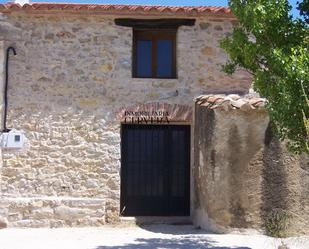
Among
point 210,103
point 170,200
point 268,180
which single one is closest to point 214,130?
point 210,103

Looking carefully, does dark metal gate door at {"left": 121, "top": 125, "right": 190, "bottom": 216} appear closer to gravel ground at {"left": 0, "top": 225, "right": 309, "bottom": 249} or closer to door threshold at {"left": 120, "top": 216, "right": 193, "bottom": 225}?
door threshold at {"left": 120, "top": 216, "right": 193, "bottom": 225}

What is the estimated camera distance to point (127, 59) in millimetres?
10742

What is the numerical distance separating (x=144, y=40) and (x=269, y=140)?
359 centimetres

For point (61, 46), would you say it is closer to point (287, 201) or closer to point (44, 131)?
point (44, 131)

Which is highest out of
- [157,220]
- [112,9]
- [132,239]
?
[112,9]

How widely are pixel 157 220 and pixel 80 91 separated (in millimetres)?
3075

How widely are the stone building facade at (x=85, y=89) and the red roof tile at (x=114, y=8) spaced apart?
20 mm

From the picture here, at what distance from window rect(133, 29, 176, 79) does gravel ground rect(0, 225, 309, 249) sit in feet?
10.5

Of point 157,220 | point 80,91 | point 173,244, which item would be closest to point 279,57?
point 173,244

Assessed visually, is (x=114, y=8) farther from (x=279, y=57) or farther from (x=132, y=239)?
(x=279, y=57)

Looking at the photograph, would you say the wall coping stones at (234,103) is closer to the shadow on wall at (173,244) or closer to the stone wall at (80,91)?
the stone wall at (80,91)

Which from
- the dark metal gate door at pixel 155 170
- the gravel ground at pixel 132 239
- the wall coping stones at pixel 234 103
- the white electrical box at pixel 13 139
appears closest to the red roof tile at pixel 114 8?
the wall coping stones at pixel 234 103

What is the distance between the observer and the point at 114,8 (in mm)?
10508

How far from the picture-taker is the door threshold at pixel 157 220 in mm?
10641
